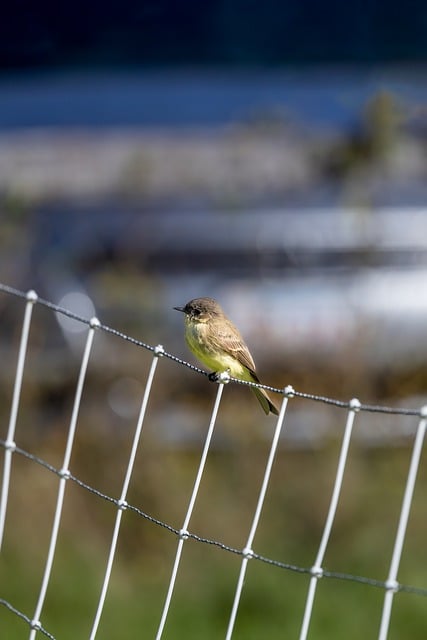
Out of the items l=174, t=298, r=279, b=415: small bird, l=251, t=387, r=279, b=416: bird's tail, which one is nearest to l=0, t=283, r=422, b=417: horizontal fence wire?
l=251, t=387, r=279, b=416: bird's tail

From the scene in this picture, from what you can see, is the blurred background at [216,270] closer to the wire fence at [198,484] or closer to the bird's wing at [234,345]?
the bird's wing at [234,345]

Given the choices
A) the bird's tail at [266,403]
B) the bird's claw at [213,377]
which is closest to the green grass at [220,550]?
the bird's tail at [266,403]

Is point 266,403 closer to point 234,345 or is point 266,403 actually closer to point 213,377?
point 213,377

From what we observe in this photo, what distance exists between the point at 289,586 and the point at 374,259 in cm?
274

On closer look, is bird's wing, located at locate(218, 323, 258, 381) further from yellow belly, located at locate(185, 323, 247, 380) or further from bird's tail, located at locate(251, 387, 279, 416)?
bird's tail, located at locate(251, 387, 279, 416)

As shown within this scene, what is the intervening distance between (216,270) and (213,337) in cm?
374

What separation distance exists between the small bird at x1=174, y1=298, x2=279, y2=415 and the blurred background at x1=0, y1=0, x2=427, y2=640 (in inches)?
76.5

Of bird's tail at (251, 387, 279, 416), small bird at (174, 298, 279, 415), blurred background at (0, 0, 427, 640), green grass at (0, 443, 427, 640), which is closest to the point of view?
bird's tail at (251, 387, 279, 416)

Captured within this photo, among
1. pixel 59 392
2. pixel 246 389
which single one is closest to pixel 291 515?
pixel 246 389

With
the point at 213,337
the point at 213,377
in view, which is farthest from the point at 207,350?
the point at 213,377

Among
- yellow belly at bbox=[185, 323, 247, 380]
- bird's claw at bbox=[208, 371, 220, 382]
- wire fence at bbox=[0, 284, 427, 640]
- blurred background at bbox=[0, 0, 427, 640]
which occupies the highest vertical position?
blurred background at bbox=[0, 0, 427, 640]

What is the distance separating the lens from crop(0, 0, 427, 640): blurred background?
5906 millimetres

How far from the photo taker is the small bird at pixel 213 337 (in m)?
3.86

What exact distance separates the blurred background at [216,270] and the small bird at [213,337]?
194 cm
